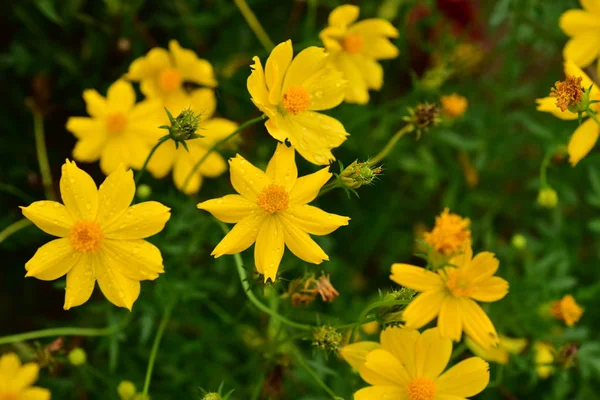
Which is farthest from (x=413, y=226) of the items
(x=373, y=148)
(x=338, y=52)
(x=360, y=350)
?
(x=360, y=350)

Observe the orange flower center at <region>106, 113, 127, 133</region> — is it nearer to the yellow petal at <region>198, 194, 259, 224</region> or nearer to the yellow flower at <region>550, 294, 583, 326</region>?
the yellow petal at <region>198, 194, 259, 224</region>

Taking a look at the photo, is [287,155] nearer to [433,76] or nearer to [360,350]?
[360,350]

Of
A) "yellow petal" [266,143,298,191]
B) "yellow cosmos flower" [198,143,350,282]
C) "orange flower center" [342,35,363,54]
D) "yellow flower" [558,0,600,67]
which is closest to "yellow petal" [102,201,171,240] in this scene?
"yellow cosmos flower" [198,143,350,282]

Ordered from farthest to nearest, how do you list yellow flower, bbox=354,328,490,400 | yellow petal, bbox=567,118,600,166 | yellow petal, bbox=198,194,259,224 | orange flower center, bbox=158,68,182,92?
orange flower center, bbox=158,68,182,92
yellow petal, bbox=567,118,600,166
yellow flower, bbox=354,328,490,400
yellow petal, bbox=198,194,259,224

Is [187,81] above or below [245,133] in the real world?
above

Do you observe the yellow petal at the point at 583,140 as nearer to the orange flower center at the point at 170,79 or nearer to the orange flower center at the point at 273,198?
the orange flower center at the point at 273,198

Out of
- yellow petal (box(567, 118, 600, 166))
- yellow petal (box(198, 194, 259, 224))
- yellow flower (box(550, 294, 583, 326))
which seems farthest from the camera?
yellow flower (box(550, 294, 583, 326))
